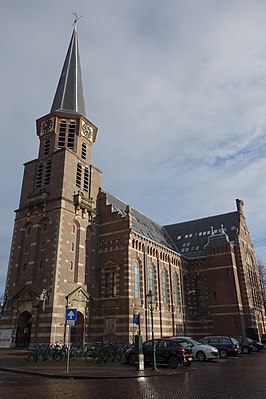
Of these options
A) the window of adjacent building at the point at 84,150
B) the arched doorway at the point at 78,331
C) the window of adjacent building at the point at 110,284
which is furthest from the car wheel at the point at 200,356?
the window of adjacent building at the point at 84,150

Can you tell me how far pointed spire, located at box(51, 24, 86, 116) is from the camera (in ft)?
161

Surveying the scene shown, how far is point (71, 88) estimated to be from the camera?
51.5m

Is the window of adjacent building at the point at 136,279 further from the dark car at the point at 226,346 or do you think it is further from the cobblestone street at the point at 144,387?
the cobblestone street at the point at 144,387

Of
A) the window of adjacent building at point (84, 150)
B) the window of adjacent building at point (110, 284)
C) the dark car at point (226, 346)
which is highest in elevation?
the window of adjacent building at point (84, 150)

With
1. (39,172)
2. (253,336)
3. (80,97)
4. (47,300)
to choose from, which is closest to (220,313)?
(253,336)

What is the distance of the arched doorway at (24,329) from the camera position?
117 ft

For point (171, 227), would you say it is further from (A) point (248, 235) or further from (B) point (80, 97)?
(B) point (80, 97)

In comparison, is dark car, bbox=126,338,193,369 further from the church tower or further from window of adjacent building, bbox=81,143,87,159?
window of adjacent building, bbox=81,143,87,159

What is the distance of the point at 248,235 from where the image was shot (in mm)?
61781

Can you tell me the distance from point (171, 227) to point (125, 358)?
1816 inches

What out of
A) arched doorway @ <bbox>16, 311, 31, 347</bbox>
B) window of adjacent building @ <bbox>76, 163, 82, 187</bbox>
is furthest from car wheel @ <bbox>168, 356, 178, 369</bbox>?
window of adjacent building @ <bbox>76, 163, 82, 187</bbox>

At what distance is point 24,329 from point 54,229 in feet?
38.0

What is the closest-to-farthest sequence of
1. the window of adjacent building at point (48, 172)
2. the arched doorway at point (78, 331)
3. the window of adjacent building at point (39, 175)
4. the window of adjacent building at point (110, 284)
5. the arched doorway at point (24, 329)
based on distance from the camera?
the arched doorway at point (24, 329)
the arched doorway at point (78, 331)
the window of adjacent building at point (110, 284)
the window of adjacent building at point (48, 172)
the window of adjacent building at point (39, 175)

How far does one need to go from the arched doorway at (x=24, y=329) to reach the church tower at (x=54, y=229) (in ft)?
0.34
